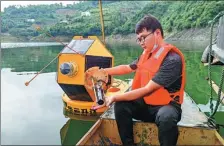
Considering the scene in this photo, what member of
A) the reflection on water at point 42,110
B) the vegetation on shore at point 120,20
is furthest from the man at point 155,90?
the vegetation on shore at point 120,20

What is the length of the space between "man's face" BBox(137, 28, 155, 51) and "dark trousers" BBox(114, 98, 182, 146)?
61 cm

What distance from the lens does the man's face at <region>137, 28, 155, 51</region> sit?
3.41 meters

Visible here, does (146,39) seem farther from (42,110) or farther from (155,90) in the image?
(42,110)

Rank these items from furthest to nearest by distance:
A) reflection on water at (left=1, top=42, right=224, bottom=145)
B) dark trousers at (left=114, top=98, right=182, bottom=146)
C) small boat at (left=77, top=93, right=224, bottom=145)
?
reflection on water at (left=1, top=42, right=224, bottom=145) → small boat at (left=77, top=93, right=224, bottom=145) → dark trousers at (left=114, top=98, right=182, bottom=146)

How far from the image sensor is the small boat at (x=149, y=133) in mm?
3848

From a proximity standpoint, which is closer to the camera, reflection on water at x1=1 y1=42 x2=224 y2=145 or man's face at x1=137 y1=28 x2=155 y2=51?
man's face at x1=137 y1=28 x2=155 y2=51

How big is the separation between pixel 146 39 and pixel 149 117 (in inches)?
36.0

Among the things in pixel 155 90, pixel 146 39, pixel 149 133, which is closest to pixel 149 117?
pixel 149 133

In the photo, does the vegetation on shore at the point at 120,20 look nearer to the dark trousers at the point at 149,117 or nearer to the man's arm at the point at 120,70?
the man's arm at the point at 120,70

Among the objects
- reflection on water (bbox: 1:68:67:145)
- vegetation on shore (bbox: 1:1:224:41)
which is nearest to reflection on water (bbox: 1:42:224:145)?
reflection on water (bbox: 1:68:67:145)

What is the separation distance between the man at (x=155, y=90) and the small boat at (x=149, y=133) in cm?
23

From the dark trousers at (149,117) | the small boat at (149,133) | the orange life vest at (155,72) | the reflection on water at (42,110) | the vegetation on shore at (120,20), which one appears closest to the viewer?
the dark trousers at (149,117)

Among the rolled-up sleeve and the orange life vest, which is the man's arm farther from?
the rolled-up sleeve

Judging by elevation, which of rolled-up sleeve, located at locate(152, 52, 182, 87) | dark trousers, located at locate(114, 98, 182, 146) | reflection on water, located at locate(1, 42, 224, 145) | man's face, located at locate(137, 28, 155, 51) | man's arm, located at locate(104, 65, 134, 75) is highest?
man's face, located at locate(137, 28, 155, 51)
